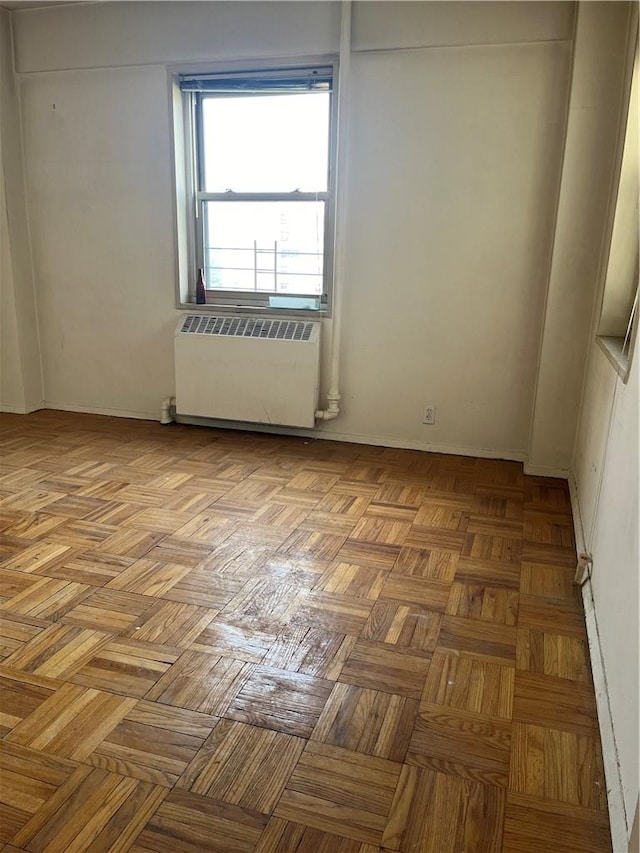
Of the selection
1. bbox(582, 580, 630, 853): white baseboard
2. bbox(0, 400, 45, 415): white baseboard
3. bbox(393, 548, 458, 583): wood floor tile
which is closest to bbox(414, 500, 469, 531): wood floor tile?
bbox(393, 548, 458, 583): wood floor tile

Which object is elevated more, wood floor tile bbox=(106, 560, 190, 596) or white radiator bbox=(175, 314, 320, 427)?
white radiator bbox=(175, 314, 320, 427)

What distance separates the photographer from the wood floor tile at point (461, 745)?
1346 millimetres

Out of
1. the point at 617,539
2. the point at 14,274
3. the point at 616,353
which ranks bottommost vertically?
the point at 617,539

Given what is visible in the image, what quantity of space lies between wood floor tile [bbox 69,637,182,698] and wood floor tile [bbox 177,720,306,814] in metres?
0.27

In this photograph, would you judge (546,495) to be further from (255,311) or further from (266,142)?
(266,142)

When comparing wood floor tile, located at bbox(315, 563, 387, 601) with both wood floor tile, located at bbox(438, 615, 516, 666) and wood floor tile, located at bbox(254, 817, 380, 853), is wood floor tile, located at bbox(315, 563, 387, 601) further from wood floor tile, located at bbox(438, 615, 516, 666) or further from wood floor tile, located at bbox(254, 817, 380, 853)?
wood floor tile, located at bbox(254, 817, 380, 853)

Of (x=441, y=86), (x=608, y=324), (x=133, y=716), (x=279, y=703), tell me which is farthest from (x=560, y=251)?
(x=133, y=716)

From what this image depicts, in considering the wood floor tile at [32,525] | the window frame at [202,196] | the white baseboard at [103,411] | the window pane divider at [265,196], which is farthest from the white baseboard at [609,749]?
the white baseboard at [103,411]

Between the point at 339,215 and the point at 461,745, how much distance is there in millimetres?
2790

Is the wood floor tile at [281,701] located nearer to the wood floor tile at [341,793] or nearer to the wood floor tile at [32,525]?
the wood floor tile at [341,793]

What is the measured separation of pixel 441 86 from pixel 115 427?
2.74m

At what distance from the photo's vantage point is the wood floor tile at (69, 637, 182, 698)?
1578 mm

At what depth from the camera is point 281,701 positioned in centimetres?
154

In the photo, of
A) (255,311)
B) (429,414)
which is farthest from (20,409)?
(429,414)
